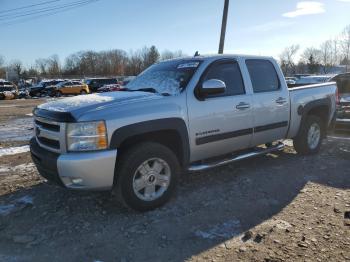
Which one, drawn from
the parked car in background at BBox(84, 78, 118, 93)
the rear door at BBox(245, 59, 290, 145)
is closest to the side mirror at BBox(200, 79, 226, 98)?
the rear door at BBox(245, 59, 290, 145)

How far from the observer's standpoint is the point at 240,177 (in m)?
5.98

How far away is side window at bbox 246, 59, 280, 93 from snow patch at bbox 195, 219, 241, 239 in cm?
239

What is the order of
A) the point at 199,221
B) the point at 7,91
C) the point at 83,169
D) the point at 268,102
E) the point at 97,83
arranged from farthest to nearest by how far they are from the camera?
the point at 97,83
the point at 7,91
the point at 268,102
the point at 199,221
the point at 83,169

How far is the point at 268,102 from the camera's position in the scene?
598cm

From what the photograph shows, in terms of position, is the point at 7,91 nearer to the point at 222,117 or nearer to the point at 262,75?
the point at 262,75

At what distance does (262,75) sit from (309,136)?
1.89 metres

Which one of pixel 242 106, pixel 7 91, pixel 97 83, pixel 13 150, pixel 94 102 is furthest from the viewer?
pixel 97 83

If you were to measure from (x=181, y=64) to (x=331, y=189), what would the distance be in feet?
9.38

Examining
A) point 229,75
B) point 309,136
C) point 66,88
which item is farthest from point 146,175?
point 66,88

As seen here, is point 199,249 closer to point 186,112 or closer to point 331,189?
point 186,112

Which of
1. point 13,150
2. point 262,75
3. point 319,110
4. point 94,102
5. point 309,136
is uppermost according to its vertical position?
point 262,75

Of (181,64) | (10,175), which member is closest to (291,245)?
(181,64)

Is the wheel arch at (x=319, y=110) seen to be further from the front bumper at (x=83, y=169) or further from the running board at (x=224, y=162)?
the front bumper at (x=83, y=169)

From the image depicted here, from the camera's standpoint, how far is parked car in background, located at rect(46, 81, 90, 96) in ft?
133
